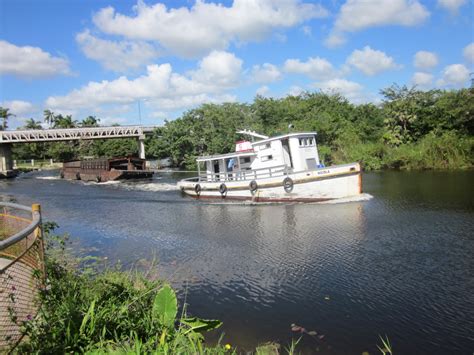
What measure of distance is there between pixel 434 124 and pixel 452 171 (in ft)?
31.9

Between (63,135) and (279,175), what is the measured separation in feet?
172

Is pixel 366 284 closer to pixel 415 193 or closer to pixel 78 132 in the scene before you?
pixel 415 193


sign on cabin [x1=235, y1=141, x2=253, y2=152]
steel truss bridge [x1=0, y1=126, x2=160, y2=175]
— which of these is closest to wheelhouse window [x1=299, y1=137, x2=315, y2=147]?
sign on cabin [x1=235, y1=141, x2=253, y2=152]

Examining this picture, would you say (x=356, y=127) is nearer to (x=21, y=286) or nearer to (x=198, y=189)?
(x=198, y=189)

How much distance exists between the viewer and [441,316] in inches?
333

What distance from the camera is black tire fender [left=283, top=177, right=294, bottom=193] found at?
23203mm

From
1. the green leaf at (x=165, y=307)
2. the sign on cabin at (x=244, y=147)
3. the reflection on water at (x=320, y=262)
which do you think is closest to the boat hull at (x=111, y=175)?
the sign on cabin at (x=244, y=147)

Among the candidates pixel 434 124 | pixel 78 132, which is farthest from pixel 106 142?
pixel 434 124

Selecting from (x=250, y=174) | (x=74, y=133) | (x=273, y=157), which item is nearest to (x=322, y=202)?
(x=273, y=157)

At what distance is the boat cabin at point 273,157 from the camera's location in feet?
79.4

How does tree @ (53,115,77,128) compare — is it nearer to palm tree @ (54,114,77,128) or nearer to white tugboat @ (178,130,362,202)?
palm tree @ (54,114,77,128)

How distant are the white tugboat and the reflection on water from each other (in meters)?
1.25

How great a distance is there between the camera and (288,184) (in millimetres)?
23266

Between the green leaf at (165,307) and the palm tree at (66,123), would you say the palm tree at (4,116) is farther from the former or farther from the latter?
the green leaf at (165,307)
